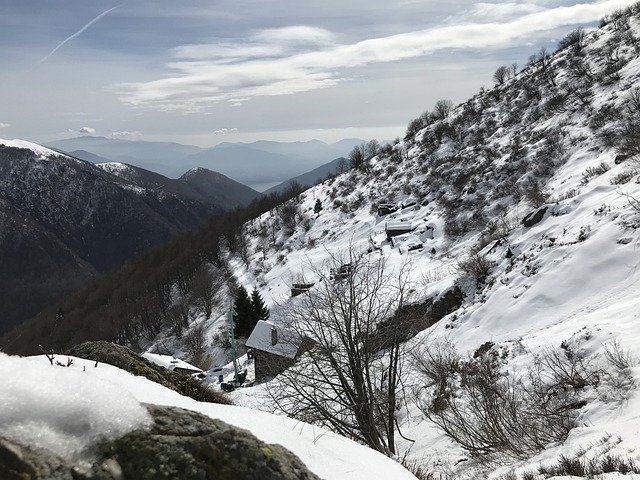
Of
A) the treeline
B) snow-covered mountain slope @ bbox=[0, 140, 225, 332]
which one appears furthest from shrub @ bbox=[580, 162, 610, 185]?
snow-covered mountain slope @ bbox=[0, 140, 225, 332]

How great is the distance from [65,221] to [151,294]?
5013 inches

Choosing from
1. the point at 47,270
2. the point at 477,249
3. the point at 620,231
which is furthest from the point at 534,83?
the point at 47,270

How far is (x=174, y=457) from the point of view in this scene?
2021mm

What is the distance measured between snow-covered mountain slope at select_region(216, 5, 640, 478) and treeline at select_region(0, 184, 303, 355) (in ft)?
21.0

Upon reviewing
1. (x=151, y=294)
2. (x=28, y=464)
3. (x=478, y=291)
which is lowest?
(x=151, y=294)

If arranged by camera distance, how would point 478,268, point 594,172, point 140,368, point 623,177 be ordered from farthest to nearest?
point 594,172, point 478,268, point 623,177, point 140,368

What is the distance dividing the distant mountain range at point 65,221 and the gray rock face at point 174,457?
479ft

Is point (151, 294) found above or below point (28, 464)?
below

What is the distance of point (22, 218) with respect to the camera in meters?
154

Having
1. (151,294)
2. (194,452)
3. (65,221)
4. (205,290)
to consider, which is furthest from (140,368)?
(65,221)

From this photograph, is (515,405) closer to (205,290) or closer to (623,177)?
(623,177)

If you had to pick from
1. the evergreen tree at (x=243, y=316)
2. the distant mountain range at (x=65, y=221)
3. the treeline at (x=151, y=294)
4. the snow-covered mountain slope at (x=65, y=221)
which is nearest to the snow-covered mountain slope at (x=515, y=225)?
the evergreen tree at (x=243, y=316)

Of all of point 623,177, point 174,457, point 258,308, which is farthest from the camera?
point 258,308

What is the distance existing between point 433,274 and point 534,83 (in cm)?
3678
